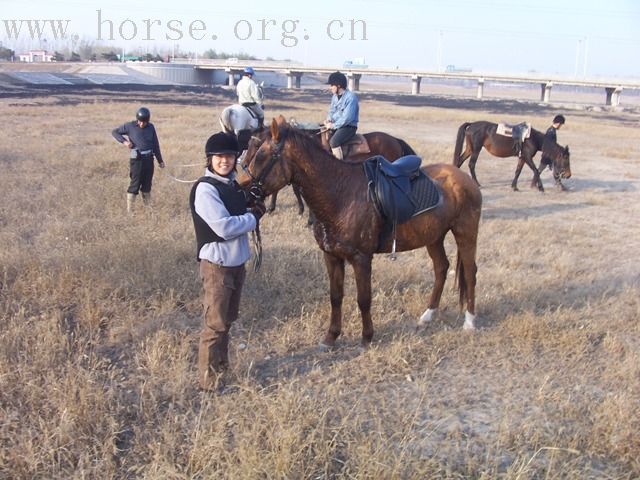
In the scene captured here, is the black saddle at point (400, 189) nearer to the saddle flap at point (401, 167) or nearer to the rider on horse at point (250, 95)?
the saddle flap at point (401, 167)

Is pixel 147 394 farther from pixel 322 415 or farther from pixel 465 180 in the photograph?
pixel 465 180

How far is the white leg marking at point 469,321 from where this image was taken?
5.39 metres

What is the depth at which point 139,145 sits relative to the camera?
28.9ft

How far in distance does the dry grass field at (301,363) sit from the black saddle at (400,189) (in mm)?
1106

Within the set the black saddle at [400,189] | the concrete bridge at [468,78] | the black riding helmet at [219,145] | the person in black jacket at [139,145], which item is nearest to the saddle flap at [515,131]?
the person in black jacket at [139,145]

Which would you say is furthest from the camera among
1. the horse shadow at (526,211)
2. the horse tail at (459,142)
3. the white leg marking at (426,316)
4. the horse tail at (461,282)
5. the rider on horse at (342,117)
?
the horse tail at (459,142)

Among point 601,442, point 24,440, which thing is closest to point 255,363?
point 24,440

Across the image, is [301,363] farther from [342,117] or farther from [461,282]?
[342,117]

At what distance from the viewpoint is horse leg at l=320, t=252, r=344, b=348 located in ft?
15.6

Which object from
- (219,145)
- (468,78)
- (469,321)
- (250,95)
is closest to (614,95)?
(468,78)

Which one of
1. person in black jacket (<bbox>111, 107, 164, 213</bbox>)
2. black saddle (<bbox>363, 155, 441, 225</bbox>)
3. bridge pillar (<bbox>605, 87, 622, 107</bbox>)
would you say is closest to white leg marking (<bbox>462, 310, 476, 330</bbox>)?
black saddle (<bbox>363, 155, 441, 225</bbox>)

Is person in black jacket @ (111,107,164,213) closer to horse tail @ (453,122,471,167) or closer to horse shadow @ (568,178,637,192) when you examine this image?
horse tail @ (453,122,471,167)

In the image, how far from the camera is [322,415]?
11.7ft

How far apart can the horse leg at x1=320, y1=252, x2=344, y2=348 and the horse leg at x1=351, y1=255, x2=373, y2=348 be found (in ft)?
0.47
